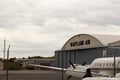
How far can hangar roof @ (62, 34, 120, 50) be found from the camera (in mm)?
73000

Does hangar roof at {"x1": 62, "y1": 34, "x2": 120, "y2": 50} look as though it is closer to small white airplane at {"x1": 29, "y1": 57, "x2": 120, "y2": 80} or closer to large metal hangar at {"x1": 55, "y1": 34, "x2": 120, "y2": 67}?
large metal hangar at {"x1": 55, "y1": 34, "x2": 120, "y2": 67}

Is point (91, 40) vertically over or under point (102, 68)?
over

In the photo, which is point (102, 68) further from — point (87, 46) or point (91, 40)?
point (91, 40)

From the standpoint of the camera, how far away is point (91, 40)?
254ft

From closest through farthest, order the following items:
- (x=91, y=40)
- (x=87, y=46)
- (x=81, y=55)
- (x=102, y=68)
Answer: (x=102, y=68) < (x=87, y=46) < (x=91, y=40) < (x=81, y=55)

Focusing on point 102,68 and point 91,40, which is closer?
point 102,68

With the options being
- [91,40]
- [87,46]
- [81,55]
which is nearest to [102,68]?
[87,46]

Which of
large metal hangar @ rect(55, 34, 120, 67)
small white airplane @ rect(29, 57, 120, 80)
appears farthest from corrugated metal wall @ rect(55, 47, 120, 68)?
small white airplane @ rect(29, 57, 120, 80)

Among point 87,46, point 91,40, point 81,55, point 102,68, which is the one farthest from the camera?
point 81,55

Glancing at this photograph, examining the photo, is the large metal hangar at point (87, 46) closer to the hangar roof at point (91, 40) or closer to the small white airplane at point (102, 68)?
the hangar roof at point (91, 40)

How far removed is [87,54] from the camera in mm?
76375

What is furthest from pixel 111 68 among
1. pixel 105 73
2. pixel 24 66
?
pixel 24 66

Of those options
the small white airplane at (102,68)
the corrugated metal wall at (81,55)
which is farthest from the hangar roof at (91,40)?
the small white airplane at (102,68)

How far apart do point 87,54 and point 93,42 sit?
294cm
